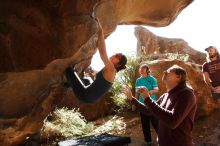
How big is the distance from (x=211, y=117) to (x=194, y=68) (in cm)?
157

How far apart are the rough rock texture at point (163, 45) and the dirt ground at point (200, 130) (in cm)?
742

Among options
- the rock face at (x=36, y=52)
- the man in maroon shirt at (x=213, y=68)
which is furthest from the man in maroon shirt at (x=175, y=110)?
the man in maroon shirt at (x=213, y=68)

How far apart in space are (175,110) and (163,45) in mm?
15163

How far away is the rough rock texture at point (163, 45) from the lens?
16641mm

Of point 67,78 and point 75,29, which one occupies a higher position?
point 75,29

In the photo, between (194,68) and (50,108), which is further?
(194,68)

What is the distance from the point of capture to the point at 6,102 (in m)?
4.12

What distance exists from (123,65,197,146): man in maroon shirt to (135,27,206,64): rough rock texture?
1312cm

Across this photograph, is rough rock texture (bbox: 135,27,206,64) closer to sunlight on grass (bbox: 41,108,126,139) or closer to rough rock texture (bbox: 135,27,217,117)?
rough rock texture (bbox: 135,27,217,117)

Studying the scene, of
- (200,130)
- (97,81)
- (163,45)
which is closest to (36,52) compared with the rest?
(97,81)

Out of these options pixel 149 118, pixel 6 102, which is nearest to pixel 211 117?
pixel 149 118

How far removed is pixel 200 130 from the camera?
26.7ft

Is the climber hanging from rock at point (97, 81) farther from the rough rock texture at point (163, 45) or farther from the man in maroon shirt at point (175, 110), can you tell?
the rough rock texture at point (163, 45)

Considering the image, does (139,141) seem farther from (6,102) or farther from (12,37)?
(12,37)
